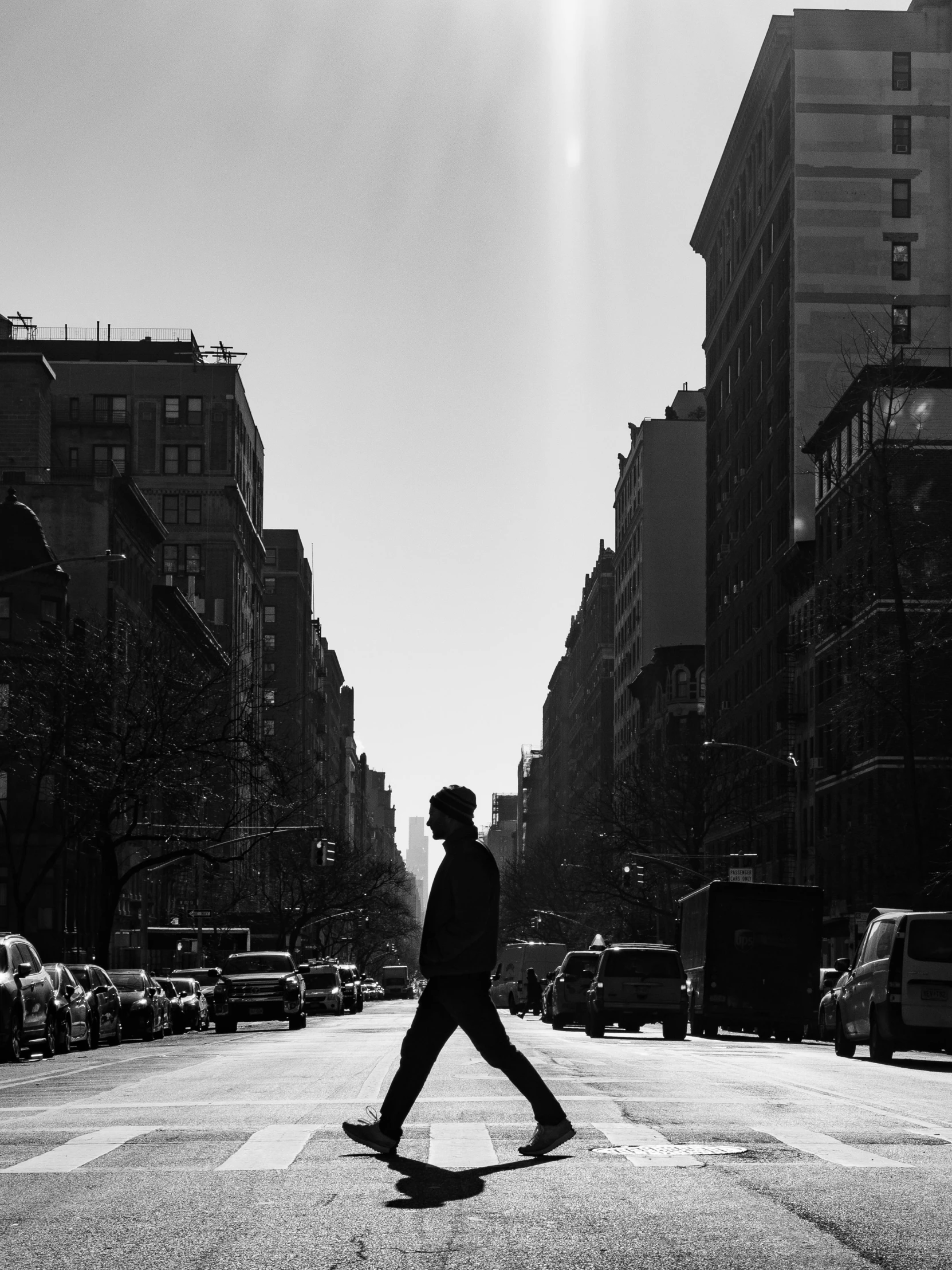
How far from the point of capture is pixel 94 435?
404 ft

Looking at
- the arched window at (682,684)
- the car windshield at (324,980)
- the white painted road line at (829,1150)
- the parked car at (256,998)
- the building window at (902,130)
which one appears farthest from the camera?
the arched window at (682,684)

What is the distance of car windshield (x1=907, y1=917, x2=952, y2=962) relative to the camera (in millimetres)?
27531

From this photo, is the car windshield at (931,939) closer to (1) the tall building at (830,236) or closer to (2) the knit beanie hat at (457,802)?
(2) the knit beanie hat at (457,802)

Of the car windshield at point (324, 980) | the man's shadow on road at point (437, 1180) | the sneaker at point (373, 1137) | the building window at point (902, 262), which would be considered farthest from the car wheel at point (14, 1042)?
the building window at point (902, 262)

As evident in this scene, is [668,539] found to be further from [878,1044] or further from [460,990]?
[460,990]

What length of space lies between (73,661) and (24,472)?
3742 centimetres

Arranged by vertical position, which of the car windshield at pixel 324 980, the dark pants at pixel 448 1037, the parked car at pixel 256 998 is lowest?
the car windshield at pixel 324 980

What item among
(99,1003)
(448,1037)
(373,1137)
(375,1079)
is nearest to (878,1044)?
(375,1079)

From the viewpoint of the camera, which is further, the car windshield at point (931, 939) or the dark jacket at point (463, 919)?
the car windshield at point (931, 939)

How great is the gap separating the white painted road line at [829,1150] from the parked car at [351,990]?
6353 centimetres

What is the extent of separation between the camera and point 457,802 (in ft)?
36.4

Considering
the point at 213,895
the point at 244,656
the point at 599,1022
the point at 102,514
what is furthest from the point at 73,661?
Answer: the point at 244,656

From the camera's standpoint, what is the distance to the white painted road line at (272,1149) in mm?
10992

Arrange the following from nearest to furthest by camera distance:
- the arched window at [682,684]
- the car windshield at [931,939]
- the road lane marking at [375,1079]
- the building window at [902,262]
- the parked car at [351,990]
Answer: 1. the road lane marking at [375,1079]
2. the car windshield at [931,939]
3. the parked car at [351,990]
4. the building window at [902,262]
5. the arched window at [682,684]
